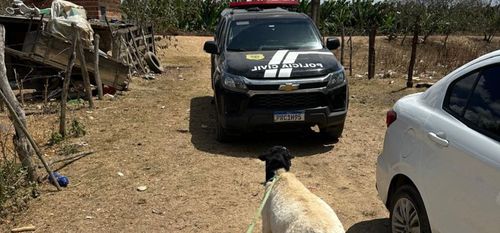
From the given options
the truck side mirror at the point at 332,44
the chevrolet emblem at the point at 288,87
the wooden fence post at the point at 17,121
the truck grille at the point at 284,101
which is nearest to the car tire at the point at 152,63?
the truck side mirror at the point at 332,44

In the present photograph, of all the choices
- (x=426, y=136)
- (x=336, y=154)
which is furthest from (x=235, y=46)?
(x=426, y=136)

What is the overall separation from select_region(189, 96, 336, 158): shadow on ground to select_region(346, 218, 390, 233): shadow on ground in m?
2.22

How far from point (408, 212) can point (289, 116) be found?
3190 mm

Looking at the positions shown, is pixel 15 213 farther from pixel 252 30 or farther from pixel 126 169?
pixel 252 30

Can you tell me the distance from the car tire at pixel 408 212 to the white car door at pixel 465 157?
151 mm

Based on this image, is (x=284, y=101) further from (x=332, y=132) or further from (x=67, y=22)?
(x=67, y=22)

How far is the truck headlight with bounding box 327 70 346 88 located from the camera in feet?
22.1

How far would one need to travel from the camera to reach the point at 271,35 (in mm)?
7836

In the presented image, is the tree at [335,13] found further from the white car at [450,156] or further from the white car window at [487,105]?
the white car window at [487,105]

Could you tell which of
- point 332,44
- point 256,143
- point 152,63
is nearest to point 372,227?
point 256,143

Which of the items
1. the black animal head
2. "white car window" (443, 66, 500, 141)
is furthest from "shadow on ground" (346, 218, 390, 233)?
"white car window" (443, 66, 500, 141)

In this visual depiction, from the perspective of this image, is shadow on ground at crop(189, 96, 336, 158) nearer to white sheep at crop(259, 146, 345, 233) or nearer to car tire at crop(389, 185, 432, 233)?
white sheep at crop(259, 146, 345, 233)

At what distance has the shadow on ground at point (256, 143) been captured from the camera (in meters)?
6.99

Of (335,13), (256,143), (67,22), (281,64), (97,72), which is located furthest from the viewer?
(335,13)
